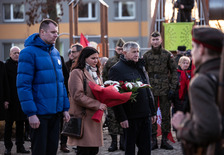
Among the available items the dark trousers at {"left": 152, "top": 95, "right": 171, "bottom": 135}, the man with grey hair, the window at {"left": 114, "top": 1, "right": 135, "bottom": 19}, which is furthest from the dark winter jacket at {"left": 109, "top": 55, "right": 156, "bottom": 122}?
the window at {"left": 114, "top": 1, "right": 135, "bottom": 19}

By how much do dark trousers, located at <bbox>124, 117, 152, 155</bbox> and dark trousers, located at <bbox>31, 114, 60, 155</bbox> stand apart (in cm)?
109

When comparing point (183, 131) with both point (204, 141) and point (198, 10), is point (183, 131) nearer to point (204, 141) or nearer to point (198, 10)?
point (204, 141)

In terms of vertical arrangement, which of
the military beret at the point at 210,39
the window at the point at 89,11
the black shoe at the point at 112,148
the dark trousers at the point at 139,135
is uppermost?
the window at the point at 89,11

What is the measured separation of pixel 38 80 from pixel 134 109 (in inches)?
57.7

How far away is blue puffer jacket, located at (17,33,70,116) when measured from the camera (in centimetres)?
523

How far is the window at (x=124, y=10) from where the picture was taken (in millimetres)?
37125

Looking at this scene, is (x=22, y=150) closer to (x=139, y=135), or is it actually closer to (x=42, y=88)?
(x=139, y=135)

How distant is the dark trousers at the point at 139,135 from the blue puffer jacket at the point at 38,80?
43.7 inches

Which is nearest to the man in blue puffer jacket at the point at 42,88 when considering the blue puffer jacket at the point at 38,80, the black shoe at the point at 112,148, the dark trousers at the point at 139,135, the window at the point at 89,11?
the blue puffer jacket at the point at 38,80

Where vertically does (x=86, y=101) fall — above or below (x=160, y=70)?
below

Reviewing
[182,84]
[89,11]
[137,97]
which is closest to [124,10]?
[89,11]

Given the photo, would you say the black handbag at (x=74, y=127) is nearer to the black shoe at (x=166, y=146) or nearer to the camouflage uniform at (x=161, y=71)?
the camouflage uniform at (x=161, y=71)

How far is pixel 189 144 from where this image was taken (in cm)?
323

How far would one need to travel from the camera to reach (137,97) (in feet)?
20.2
